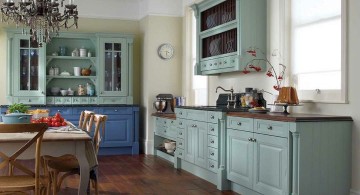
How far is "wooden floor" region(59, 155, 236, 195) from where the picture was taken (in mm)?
5402

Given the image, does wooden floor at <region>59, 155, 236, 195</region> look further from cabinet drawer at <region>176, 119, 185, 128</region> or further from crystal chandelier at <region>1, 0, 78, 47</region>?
crystal chandelier at <region>1, 0, 78, 47</region>

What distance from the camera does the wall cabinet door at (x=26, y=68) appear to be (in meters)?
8.22

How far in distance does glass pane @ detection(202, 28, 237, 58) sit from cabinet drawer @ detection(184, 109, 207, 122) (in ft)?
2.99

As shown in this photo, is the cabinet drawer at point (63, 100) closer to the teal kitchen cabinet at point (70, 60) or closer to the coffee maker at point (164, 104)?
the teal kitchen cabinet at point (70, 60)

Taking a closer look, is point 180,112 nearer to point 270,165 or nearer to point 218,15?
point 218,15

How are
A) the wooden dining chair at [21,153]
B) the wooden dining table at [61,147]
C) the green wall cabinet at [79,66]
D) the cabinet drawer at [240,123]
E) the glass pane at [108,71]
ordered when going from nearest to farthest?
the wooden dining chair at [21,153] < the wooden dining table at [61,147] < the cabinet drawer at [240,123] < the green wall cabinet at [79,66] < the glass pane at [108,71]

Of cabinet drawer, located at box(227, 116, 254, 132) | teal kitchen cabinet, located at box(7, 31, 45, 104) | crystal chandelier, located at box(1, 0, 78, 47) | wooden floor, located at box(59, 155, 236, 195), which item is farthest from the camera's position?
teal kitchen cabinet, located at box(7, 31, 45, 104)

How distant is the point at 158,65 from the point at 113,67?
84 cm

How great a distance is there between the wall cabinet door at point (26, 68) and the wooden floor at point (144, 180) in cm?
187

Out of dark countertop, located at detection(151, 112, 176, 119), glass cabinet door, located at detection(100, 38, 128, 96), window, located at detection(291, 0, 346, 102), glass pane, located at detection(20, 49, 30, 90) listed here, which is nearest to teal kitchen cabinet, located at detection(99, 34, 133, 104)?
glass cabinet door, located at detection(100, 38, 128, 96)

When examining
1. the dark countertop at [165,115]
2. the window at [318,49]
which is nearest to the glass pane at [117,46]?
the dark countertop at [165,115]

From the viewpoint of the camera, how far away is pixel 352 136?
14.0 ft

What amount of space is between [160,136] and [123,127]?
73 cm

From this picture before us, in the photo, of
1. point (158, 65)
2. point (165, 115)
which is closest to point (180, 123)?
point (165, 115)
